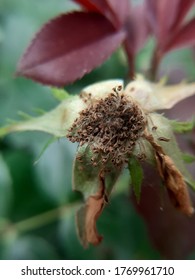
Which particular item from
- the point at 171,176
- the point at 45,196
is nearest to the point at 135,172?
the point at 171,176

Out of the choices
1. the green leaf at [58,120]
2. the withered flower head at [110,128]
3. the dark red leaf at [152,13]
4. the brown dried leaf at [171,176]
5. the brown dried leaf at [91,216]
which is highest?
the dark red leaf at [152,13]

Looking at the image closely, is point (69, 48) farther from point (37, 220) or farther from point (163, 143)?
point (37, 220)

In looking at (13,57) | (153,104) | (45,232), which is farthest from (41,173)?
(153,104)

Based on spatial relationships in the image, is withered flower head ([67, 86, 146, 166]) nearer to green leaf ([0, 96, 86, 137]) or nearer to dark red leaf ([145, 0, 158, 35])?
green leaf ([0, 96, 86, 137])

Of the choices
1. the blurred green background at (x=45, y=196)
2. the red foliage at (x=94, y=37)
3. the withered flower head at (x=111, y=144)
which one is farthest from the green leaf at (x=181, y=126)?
the blurred green background at (x=45, y=196)

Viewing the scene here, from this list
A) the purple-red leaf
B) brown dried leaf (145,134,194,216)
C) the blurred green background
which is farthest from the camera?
the blurred green background

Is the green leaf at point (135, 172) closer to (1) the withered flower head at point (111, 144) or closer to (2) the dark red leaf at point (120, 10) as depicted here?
(1) the withered flower head at point (111, 144)

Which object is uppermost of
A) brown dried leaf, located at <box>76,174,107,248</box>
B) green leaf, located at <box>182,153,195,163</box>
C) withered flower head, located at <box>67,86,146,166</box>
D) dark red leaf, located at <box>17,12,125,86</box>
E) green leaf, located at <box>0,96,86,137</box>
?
dark red leaf, located at <box>17,12,125,86</box>

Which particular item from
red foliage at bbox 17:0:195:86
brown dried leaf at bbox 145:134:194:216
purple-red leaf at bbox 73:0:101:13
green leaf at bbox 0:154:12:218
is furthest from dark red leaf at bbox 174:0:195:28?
green leaf at bbox 0:154:12:218
